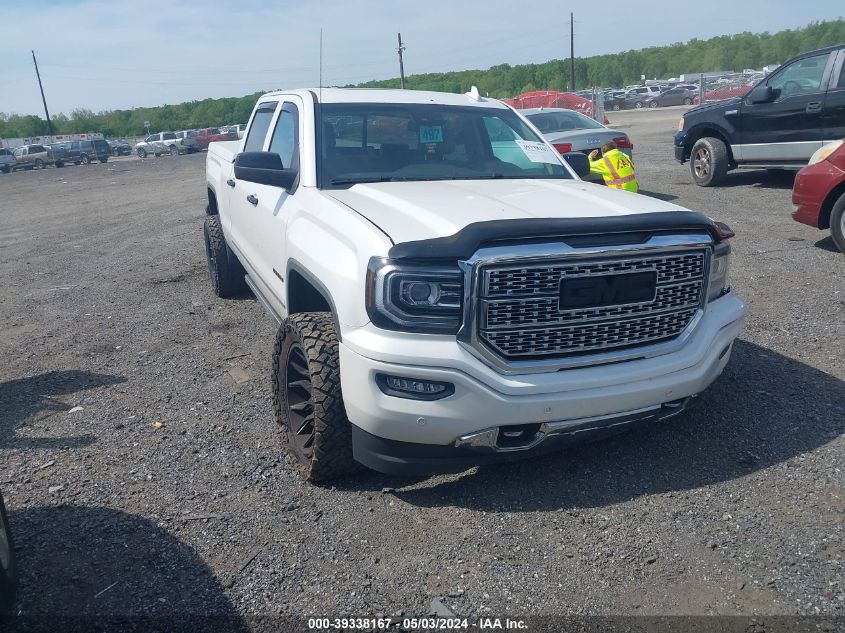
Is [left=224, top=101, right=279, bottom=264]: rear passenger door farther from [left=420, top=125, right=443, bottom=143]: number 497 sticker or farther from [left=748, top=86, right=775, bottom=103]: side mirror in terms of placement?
[left=748, top=86, right=775, bottom=103]: side mirror

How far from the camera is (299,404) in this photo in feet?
11.9

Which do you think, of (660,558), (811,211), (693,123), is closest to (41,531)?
(660,558)

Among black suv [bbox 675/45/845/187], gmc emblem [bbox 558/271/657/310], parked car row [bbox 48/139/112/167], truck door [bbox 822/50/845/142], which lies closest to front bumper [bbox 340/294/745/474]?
gmc emblem [bbox 558/271/657/310]

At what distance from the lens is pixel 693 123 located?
12133 mm

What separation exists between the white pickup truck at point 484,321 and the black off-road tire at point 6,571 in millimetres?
1252

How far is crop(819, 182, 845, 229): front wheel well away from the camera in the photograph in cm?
724

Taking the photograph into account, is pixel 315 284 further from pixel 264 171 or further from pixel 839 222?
pixel 839 222

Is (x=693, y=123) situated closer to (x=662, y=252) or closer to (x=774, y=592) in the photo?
(x=662, y=252)

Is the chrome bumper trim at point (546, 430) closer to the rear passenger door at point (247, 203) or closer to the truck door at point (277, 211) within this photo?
the truck door at point (277, 211)

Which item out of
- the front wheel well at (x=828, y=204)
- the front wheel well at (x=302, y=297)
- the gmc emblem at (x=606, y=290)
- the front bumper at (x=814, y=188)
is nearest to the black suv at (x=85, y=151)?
the front bumper at (x=814, y=188)

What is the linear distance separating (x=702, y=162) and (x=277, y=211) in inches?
383

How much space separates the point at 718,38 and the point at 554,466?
11732 centimetres

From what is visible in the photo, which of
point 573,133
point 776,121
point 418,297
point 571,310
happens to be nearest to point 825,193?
point 776,121

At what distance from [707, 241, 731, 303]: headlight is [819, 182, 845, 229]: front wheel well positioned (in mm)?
4516
